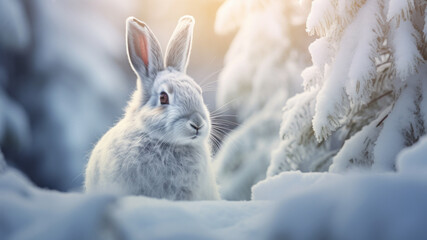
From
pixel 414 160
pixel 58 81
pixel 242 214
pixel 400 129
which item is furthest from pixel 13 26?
pixel 400 129

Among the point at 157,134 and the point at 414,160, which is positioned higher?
the point at 157,134

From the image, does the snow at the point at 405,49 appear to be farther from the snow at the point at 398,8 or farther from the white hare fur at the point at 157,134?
the white hare fur at the point at 157,134

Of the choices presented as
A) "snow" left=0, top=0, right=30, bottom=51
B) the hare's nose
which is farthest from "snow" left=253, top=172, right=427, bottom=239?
"snow" left=0, top=0, right=30, bottom=51

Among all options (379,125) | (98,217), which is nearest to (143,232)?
(98,217)

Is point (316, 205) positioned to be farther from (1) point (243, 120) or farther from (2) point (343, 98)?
(1) point (243, 120)

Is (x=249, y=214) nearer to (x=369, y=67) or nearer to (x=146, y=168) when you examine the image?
(x=146, y=168)

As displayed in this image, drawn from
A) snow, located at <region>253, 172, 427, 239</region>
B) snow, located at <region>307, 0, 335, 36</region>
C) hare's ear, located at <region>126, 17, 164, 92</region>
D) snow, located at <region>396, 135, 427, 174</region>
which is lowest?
snow, located at <region>253, 172, 427, 239</region>

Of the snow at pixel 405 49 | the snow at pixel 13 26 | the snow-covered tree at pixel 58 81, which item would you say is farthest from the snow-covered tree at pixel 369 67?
the snow at pixel 13 26

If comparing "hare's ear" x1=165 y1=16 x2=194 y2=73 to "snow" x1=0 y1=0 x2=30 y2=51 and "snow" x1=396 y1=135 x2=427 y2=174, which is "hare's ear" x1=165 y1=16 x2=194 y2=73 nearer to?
"snow" x1=0 y1=0 x2=30 y2=51
